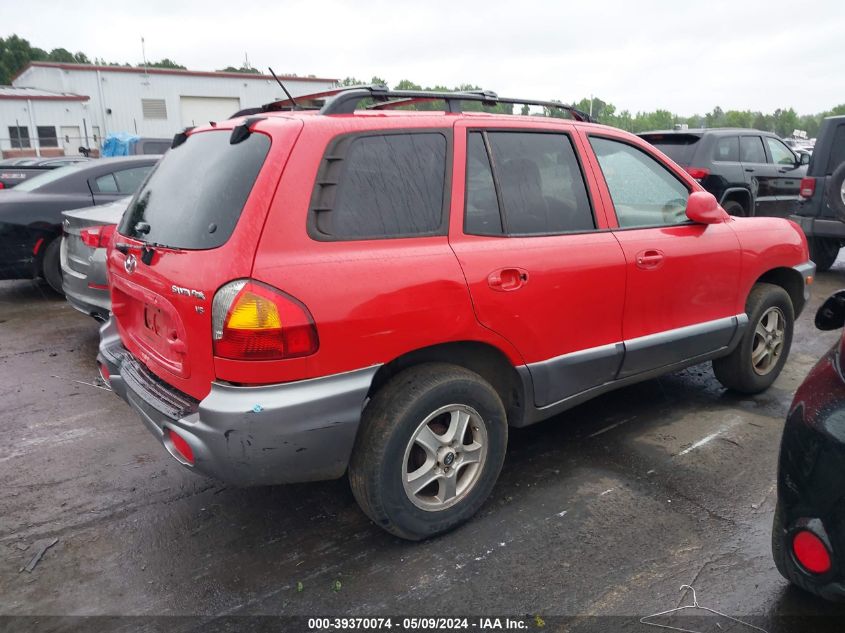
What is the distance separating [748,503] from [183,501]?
9.15 ft

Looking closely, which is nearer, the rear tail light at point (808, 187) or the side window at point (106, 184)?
the side window at point (106, 184)

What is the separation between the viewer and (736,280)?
13.0 feet

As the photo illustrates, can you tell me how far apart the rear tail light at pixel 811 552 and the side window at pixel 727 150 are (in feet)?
28.5

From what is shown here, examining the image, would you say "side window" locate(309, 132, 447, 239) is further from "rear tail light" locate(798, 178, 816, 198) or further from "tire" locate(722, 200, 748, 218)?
"tire" locate(722, 200, 748, 218)

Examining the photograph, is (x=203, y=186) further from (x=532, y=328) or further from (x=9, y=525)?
(x=9, y=525)

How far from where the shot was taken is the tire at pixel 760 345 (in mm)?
4188

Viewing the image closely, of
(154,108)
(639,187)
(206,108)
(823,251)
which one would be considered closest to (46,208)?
(639,187)

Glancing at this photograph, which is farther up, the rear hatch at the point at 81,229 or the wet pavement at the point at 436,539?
the rear hatch at the point at 81,229

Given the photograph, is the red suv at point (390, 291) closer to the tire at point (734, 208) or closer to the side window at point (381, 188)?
the side window at point (381, 188)

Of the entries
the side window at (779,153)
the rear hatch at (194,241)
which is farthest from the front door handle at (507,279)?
the side window at (779,153)

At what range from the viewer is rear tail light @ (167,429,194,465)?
2474 mm

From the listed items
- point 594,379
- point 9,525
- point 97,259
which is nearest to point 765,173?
point 594,379

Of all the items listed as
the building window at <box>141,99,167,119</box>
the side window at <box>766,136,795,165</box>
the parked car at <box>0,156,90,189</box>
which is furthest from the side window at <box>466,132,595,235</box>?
the building window at <box>141,99,167,119</box>

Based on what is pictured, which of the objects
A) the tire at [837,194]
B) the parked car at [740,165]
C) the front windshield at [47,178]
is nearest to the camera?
the tire at [837,194]
